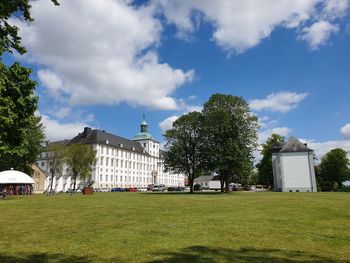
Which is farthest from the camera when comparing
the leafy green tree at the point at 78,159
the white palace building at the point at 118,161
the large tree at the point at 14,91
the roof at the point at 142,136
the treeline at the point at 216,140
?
the roof at the point at 142,136

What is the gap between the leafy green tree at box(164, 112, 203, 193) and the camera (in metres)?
65.4

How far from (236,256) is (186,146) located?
5668 centimetres

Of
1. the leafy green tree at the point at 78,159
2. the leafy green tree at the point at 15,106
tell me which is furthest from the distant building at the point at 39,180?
the leafy green tree at the point at 15,106

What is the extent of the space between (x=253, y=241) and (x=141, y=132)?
140m

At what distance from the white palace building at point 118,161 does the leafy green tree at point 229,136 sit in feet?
104

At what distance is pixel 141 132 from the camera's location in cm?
15075

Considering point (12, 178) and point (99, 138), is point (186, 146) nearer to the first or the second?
point (12, 178)

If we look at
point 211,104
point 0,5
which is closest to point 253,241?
point 0,5

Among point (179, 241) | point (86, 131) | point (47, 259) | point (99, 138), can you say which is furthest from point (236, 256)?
point (86, 131)

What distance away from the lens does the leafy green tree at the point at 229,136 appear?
5503 cm

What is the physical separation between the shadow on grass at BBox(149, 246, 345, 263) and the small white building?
70.3 metres

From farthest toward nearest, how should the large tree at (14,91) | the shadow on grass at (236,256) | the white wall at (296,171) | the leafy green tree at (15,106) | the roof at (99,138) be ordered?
the roof at (99,138) → the white wall at (296,171) → the leafy green tree at (15,106) → the large tree at (14,91) → the shadow on grass at (236,256)

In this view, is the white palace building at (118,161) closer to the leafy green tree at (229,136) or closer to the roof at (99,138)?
the roof at (99,138)

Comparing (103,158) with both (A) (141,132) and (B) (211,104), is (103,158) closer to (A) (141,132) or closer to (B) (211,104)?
(A) (141,132)
